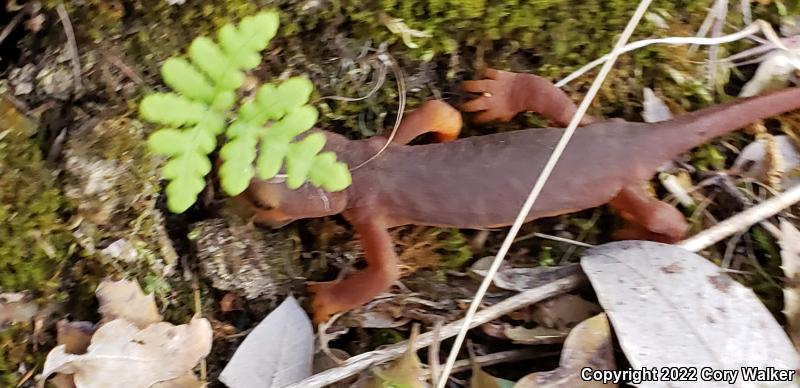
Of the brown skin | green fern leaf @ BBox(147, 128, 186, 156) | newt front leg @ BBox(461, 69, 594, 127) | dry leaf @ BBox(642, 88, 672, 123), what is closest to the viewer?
green fern leaf @ BBox(147, 128, 186, 156)

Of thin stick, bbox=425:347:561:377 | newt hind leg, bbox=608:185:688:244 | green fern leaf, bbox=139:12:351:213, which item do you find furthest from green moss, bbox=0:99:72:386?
newt hind leg, bbox=608:185:688:244

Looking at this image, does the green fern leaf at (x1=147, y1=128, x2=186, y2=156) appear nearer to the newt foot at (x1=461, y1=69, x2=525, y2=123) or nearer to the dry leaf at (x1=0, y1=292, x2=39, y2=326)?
the dry leaf at (x1=0, y1=292, x2=39, y2=326)

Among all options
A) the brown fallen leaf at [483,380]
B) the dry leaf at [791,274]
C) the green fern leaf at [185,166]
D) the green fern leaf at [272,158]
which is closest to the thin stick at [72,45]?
the green fern leaf at [185,166]

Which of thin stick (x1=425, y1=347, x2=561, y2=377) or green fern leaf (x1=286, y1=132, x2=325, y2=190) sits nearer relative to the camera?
green fern leaf (x1=286, y1=132, x2=325, y2=190)

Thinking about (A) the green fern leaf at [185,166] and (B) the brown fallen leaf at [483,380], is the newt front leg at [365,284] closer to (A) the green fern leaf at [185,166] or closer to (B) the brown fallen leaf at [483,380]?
(B) the brown fallen leaf at [483,380]

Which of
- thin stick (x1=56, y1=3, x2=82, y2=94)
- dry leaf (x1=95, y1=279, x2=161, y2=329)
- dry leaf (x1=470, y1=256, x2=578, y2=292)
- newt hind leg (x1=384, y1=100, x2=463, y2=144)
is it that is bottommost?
dry leaf (x1=470, y1=256, x2=578, y2=292)

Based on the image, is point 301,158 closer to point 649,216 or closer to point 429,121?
point 429,121

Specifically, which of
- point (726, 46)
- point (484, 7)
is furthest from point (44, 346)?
point (726, 46)

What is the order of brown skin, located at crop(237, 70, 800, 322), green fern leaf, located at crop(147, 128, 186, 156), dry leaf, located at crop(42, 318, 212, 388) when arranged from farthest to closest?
brown skin, located at crop(237, 70, 800, 322)
dry leaf, located at crop(42, 318, 212, 388)
green fern leaf, located at crop(147, 128, 186, 156)
